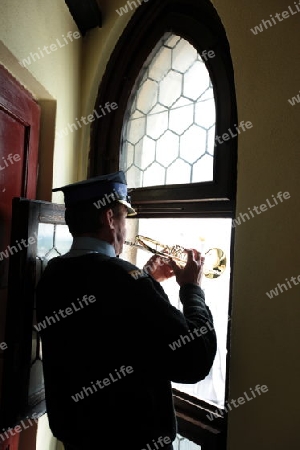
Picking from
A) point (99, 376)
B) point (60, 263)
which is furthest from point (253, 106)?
point (99, 376)

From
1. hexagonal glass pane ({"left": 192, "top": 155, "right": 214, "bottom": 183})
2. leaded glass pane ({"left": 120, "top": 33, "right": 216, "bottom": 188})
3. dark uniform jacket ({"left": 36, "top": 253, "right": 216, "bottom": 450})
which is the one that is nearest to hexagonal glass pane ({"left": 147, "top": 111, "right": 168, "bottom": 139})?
leaded glass pane ({"left": 120, "top": 33, "right": 216, "bottom": 188})

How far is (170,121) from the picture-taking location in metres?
1.55

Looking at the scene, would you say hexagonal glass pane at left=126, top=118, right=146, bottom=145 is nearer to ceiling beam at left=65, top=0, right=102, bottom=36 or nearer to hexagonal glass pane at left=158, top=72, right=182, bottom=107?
hexagonal glass pane at left=158, top=72, right=182, bottom=107

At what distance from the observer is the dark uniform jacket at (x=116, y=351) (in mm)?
888

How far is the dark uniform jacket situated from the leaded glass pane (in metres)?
0.65

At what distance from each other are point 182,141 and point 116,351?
0.96 m

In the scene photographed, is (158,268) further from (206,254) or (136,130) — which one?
(136,130)

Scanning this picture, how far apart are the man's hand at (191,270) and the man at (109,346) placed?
5cm

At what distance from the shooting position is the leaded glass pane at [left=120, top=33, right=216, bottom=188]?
1428mm

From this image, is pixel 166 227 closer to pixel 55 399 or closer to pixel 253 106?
pixel 253 106

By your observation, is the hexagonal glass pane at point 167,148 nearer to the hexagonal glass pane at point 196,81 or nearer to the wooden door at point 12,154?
the hexagonal glass pane at point 196,81

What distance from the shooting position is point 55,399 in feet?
3.36

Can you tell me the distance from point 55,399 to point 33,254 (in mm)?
477

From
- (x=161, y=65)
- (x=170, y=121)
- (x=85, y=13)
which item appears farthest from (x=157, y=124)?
(x=85, y=13)
